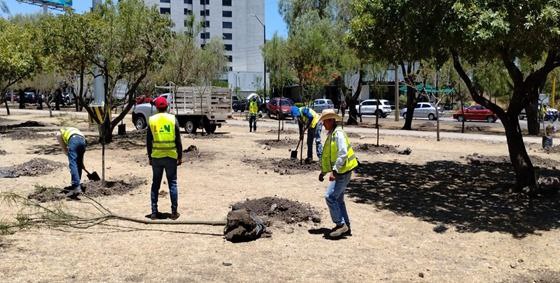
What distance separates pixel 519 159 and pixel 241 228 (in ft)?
19.3

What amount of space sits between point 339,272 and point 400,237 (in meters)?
1.76

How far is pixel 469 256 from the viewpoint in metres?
6.40

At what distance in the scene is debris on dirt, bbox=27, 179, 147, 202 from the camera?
905 cm

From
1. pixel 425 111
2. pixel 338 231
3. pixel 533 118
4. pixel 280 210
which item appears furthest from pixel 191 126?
pixel 425 111

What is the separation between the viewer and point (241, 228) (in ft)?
22.0

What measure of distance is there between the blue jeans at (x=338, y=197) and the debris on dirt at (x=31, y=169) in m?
7.56

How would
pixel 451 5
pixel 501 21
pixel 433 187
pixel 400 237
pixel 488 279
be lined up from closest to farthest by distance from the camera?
pixel 488 279, pixel 400 237, pixel 501 21, pixel 451 5, pixel 433 187

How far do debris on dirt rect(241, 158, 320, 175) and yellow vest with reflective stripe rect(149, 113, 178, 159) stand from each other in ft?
15.6

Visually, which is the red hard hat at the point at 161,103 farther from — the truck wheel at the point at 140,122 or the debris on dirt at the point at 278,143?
the truck wheel at the point at 140,122

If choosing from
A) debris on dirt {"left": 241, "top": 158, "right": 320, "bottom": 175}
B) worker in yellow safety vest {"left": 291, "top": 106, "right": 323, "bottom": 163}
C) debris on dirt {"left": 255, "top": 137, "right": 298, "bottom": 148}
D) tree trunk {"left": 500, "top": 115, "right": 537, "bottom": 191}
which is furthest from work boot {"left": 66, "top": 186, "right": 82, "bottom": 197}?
debris on dirt {"left": 255, "top": 137, "right": 298, "bottom": 148}

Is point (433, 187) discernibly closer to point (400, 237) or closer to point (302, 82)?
point (400, 237)

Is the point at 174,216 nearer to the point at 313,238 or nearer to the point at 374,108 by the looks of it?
the point at 313,238

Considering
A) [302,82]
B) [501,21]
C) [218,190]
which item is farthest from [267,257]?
[302,82]

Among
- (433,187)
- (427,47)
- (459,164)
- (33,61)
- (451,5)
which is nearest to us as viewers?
(451,5)
